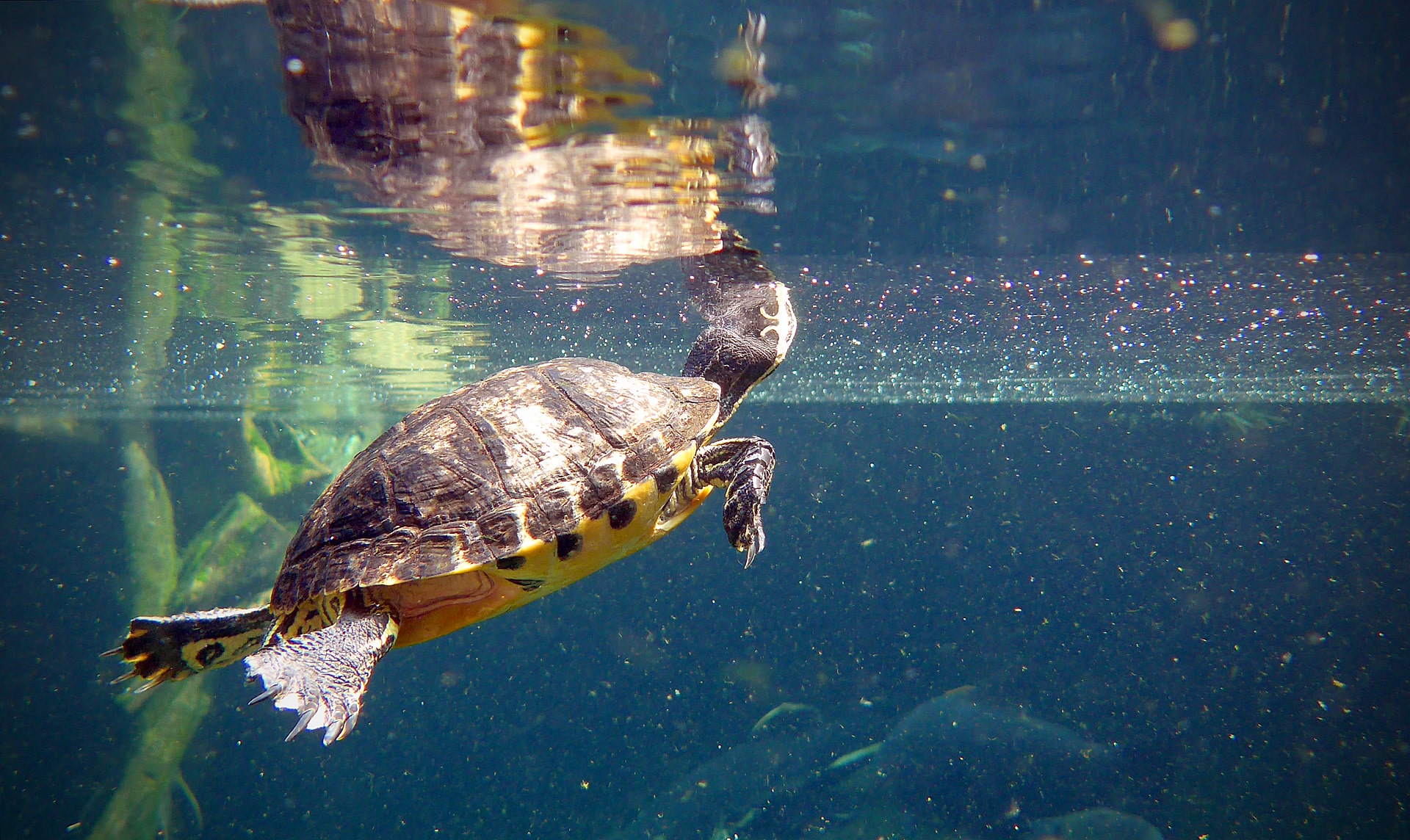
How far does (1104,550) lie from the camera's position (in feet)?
211

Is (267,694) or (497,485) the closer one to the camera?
(267,694)

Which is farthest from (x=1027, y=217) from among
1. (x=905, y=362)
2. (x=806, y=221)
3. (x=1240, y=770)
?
(x=1240, y=770)

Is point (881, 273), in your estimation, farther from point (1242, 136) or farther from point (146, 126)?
point (146, 126)

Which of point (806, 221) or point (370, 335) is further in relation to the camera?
point (370, 335)

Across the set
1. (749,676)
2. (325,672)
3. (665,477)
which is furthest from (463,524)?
(749,676)

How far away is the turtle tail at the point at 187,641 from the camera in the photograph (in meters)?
3.81

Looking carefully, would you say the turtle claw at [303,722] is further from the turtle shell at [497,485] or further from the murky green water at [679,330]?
the murky green water at [679,330]

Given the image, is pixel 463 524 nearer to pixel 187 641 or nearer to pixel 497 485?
pixel 497 485

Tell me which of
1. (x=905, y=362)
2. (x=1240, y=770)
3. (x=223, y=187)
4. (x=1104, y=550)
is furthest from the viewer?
(x=1104, y=550)

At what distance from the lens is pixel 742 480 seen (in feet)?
14.3

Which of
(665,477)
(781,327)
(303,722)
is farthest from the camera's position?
(781,327)

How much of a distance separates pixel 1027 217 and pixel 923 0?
5.09 metres

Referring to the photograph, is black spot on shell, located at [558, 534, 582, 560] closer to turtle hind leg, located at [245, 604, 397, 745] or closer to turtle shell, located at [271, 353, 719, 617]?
turtle shell, located at [271, 353, 719, 617]

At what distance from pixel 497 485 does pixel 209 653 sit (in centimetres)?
228
